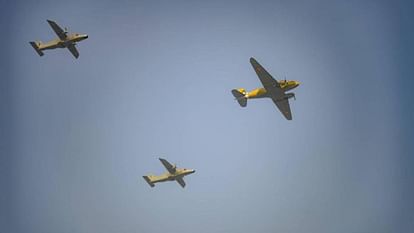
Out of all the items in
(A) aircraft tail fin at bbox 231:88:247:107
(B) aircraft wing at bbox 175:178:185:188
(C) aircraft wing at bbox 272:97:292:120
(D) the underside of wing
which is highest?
(D) the underside of wing

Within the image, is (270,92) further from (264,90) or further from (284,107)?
(284,107)

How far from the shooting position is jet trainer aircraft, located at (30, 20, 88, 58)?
111ft

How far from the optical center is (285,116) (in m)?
35.8

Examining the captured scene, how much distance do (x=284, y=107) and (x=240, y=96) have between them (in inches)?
135

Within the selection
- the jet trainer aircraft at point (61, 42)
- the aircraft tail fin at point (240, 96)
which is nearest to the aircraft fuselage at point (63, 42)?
the jet trainer aircraft at point (61, 42)

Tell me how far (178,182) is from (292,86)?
15573 mm

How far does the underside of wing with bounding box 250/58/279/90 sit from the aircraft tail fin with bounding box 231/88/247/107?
3012mm

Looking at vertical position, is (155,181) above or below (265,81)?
below

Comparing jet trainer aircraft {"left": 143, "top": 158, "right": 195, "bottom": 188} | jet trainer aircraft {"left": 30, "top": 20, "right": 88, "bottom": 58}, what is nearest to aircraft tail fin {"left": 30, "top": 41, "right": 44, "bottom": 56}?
jet trainer aircraft {"left": 30, "top": 20, "right": 88, "bottom": 58}

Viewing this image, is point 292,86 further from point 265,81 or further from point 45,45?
point 45,45

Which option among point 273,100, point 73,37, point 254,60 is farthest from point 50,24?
point 273,100

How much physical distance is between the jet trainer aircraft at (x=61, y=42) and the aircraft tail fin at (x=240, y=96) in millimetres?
11637

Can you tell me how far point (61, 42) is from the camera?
34.7 meters

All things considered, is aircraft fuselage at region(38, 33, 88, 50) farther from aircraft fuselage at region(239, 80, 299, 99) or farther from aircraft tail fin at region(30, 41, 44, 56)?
aircraft fuselage at region(239, 80, 299, 99)
